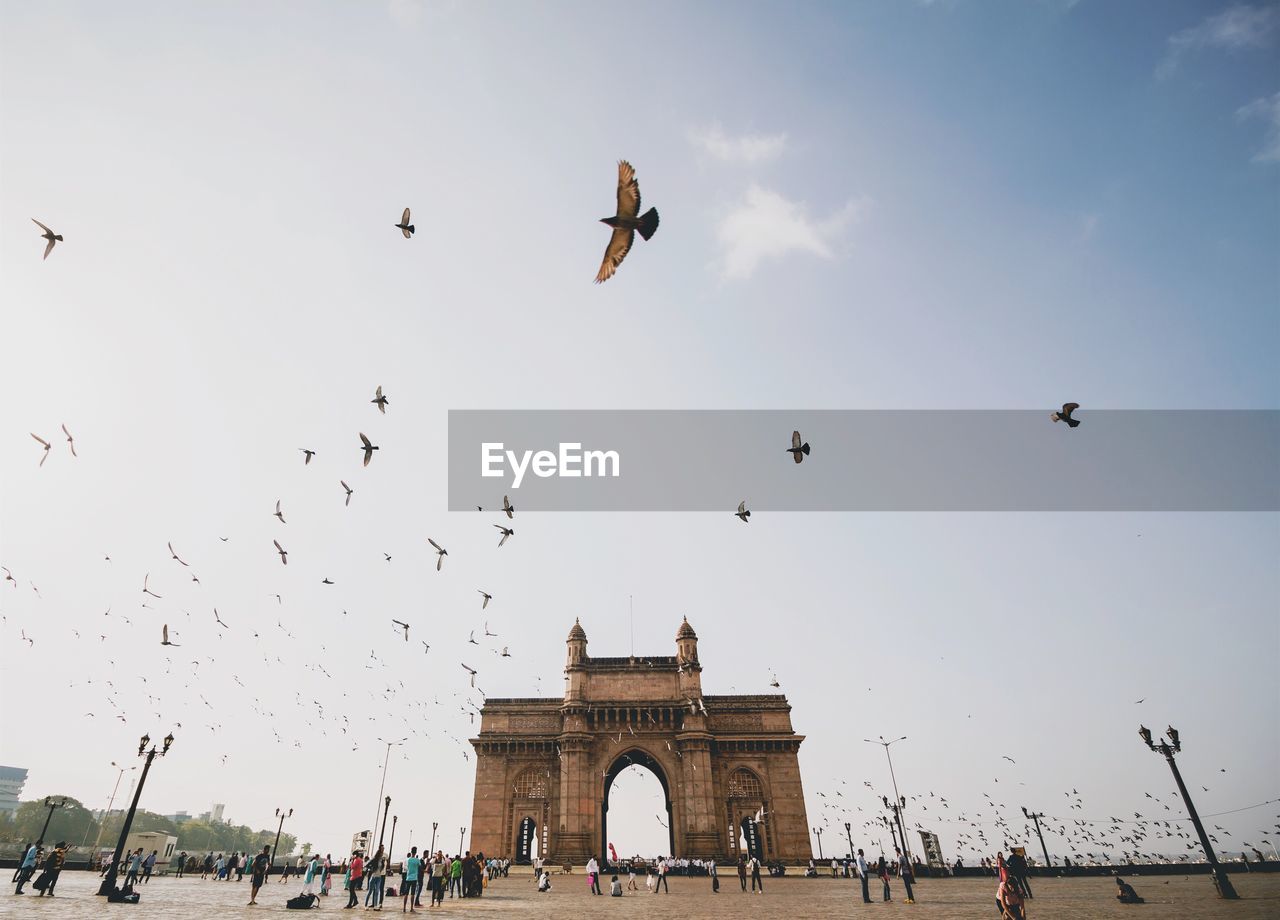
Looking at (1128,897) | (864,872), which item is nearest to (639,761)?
(864,872)

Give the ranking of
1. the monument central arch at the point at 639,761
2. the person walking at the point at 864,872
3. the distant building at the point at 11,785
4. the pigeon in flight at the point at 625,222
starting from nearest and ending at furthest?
the pigeon in flight at the point at 625,222, the person walking at the point at 864,872, the monument central arch at the point at 639,761, the distant building at the point at 11,785

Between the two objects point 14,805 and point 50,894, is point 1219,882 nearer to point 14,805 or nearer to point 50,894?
point 50,894

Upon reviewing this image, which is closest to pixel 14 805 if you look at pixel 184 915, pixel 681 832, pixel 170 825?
pixel 170 825

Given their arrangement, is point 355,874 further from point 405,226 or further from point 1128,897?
point 1128,897

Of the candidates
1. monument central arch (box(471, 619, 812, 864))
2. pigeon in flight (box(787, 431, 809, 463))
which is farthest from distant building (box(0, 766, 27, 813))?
pigeon in flight (box(787, 431, 809, 463))

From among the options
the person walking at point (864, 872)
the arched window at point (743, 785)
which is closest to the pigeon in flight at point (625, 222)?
the person walking at point (864, 872)

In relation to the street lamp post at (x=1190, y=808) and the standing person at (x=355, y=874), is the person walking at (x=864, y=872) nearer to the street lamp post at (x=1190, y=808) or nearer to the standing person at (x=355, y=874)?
the street lamp post at (x=1190, y=808)
